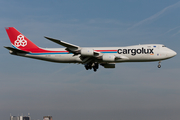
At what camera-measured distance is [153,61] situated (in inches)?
1811

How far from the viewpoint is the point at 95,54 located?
44.1 m

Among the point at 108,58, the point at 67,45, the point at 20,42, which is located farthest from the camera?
the point at 20,42

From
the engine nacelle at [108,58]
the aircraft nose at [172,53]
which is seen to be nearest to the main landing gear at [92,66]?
the engine nacelle at [108,58]

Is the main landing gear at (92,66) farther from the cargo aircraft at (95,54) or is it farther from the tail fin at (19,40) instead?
the tail fin at (19,40)

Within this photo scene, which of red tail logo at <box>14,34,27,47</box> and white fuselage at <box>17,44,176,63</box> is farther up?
red tail logo at <box>14,34,27,47</box>

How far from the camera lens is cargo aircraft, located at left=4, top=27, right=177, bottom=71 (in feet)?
143

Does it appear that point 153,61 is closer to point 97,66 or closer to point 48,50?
point 97,66

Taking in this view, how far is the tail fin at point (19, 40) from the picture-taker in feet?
168

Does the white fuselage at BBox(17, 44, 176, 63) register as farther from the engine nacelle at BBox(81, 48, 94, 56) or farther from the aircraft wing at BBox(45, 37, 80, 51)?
the engine nacelle at BBox(81, 48, 94, 56)

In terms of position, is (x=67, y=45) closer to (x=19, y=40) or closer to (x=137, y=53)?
(x=137, y=53)

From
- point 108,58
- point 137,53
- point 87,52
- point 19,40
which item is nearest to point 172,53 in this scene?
point 137,53

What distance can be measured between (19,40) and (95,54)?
18256 mm

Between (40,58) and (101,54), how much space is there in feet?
43.4

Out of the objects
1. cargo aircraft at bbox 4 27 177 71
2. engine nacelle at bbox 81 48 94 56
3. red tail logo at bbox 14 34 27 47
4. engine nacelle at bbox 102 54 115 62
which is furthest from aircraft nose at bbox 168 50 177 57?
red tail logo at bbox 14 34 27 47
